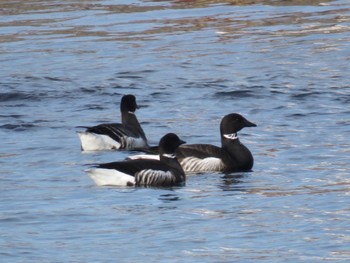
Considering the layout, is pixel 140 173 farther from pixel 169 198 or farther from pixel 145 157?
pixel 145 157

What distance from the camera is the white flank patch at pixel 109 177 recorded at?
55.0ft

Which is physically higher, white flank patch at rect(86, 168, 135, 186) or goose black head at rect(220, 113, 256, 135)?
goose black head at rect(220, 113, 256, 135)

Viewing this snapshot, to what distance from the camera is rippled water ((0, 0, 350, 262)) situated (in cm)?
1378

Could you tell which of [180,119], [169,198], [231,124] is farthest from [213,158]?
[180,119]

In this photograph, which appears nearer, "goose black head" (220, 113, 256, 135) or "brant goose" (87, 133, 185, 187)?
"brant goose" (87, 133, 185, 187)

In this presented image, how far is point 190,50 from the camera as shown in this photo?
99.7ft

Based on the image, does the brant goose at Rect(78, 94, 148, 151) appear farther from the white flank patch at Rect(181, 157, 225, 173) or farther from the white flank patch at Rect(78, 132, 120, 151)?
the white flank patch at Rect(181, 157, 225, 173)

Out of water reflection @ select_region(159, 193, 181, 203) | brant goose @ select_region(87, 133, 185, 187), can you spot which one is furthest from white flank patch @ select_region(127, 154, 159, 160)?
water reflection @ select_region(159, 193, 181, 203)

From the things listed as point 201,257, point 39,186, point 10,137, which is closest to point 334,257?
point 201,257

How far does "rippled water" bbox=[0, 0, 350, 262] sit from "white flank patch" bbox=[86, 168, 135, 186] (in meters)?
0.12

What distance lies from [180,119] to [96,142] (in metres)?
2.74

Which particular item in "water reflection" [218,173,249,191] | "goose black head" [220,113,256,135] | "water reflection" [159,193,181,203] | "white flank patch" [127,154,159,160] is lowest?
"water reflection" [218,173,249,191]

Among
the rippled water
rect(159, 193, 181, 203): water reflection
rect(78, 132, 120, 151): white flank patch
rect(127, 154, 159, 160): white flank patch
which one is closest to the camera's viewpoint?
the rippled water

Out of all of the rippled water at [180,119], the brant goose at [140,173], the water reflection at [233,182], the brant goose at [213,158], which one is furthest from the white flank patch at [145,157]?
the water reflection at [233,182]
